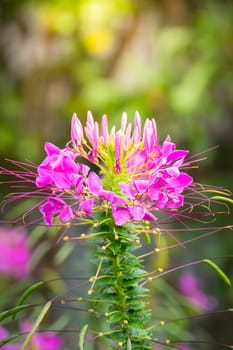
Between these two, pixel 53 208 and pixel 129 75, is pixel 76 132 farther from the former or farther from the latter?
pixel 129 75

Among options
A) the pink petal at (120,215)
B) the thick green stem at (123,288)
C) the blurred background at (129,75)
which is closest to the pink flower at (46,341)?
the thick green stem at (123,288)

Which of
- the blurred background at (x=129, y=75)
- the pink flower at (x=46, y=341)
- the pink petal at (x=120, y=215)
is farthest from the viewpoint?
the blurred background at (x=129, y=75)

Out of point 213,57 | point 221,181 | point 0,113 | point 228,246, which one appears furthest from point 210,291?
point 0,113

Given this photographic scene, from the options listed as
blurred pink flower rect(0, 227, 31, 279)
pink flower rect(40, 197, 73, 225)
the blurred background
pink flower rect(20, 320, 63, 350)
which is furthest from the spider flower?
the blurred background

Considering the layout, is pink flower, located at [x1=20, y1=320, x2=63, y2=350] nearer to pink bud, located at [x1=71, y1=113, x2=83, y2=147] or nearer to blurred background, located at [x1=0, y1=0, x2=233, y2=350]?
pink bud, located at [x1=71, y1=113, x2=83, y2=147]

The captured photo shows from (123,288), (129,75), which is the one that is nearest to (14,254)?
(123,288)

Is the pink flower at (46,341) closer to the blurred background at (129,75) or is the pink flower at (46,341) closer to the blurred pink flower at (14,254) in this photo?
the blurred pink flower at (14,254)
